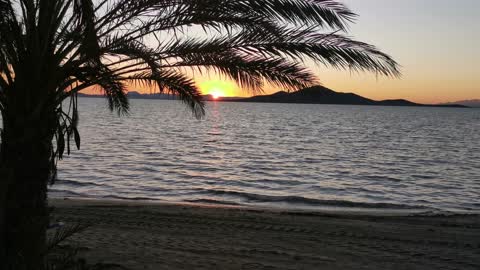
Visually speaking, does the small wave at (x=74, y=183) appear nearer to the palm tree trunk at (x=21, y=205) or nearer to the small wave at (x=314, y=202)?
the small wave at (x=314, y=202)

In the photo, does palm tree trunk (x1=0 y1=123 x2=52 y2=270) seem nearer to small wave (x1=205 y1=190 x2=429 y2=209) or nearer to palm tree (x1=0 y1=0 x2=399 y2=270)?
palm tree (x1=0 y1=0 x2=399 y2=270)

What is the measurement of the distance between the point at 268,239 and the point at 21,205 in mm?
4785

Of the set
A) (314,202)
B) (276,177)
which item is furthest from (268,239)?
(276,177)

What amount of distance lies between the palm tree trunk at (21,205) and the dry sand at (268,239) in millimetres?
1780

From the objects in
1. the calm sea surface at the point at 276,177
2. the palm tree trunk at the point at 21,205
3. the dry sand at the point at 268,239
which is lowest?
the calm sea surface at the point at 276,177

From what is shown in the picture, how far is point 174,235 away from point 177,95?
3130 millimetres

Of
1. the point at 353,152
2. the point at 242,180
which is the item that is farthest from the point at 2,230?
the point at 353,152

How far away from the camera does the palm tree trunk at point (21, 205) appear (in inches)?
203

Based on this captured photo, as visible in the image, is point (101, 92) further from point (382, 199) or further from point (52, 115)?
point (382, 199)

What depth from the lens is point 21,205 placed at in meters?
5.23

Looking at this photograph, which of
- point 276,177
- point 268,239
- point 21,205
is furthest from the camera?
point 276,177

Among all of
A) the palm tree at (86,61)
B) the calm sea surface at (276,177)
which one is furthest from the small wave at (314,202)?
the palm tree at (86,61)

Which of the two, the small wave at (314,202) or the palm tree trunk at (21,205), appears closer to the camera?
the palm tree trunk at (21,205)

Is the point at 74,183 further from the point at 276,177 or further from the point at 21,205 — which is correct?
the point at 21,205
